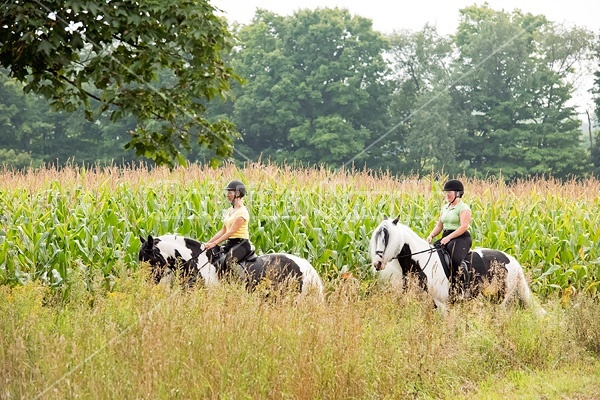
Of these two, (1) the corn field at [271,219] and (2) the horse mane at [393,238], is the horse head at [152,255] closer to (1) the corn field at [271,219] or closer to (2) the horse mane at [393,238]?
(1) the corn field at [271,219]

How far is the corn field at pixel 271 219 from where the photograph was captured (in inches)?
478

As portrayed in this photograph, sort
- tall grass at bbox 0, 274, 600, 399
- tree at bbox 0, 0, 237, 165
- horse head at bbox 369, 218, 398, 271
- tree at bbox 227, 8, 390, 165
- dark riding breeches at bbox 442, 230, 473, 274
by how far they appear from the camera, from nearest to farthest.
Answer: tall grass at bbox 0, 274, 600, 399
tree at bbox 0, 0, 237, 165
horse head at bbox 369, 218, 398, 271
dark riding breeches at bbox 442, 230, 473, 274
tree at bbox 227, 8, 390, 165

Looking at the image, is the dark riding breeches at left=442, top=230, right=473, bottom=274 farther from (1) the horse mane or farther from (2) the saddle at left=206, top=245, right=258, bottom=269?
(2) the saddle at left=206, top=245, right=258, bottom=269

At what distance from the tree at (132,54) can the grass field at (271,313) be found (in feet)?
5.99

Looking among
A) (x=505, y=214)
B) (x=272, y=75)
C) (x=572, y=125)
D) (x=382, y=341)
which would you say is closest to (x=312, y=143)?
(x=272, y=75)

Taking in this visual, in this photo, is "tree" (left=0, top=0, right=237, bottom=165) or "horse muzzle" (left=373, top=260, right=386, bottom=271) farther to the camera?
"horse muzzle" (left=373, top=260, right=386, bottom=271)

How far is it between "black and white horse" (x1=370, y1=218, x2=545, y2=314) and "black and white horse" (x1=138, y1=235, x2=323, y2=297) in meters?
0.90

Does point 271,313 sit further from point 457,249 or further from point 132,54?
point 457,249

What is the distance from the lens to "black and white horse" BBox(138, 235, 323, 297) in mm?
9648

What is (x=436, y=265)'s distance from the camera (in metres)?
10.6

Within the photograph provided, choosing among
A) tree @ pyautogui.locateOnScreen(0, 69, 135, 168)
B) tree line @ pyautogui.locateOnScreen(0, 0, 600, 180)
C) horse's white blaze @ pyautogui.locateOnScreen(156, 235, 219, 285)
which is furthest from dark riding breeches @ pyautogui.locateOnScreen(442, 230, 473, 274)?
tree @ pyautogui.locateOnScreen(0, 69, 135, 168)

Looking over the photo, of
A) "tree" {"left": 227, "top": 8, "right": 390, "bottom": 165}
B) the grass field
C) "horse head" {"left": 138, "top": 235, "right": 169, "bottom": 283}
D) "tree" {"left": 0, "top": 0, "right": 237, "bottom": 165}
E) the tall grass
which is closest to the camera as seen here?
the tall grass

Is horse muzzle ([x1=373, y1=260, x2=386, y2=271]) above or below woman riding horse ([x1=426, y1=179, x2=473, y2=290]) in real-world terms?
below

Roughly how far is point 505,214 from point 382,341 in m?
8.39
